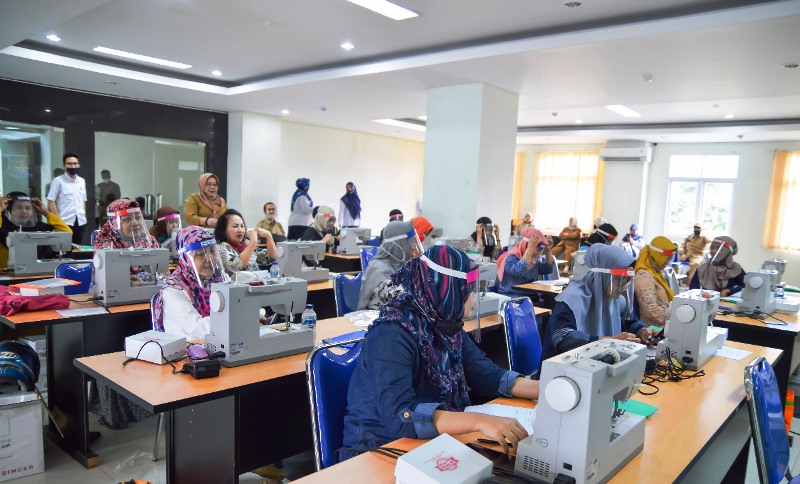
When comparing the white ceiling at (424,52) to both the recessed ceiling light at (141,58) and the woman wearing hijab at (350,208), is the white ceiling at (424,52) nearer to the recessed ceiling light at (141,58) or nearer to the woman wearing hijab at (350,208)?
the recessed ceiling light at (141,58)

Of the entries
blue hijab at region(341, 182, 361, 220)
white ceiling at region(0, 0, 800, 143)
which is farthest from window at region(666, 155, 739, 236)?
blue hijab at region(341, 182, 361, 220)

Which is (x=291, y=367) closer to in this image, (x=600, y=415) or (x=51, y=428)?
(x=600, y=415)

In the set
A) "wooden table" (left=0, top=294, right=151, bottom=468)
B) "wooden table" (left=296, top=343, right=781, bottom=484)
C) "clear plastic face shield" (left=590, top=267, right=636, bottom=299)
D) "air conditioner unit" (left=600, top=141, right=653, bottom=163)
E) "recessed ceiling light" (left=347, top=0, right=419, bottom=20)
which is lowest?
"wooden table" (left=0, top=294, right=151, bottom=468)

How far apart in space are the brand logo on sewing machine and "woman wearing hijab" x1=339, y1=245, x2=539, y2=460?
314 millimetres

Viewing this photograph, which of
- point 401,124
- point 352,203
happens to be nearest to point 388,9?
point 352,203

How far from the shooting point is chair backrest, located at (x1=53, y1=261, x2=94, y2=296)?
338cm

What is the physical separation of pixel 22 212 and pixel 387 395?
435 centimetres

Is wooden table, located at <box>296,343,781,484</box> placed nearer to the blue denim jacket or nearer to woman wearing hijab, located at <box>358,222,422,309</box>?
the blue denim jacket

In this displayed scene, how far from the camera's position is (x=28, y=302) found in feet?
8.87

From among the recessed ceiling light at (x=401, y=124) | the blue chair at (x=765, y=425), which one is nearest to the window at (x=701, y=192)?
the recessed ceiling light at (x=401, y=124)

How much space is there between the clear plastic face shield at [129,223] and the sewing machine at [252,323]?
1815 mm

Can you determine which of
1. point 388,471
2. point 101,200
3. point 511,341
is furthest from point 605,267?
point 101,200

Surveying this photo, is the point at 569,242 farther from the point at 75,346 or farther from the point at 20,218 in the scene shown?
the point at 75,346

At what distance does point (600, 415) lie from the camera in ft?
3.97
